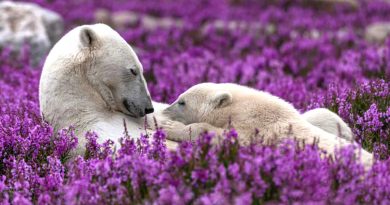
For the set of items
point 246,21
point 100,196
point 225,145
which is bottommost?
point 100,196

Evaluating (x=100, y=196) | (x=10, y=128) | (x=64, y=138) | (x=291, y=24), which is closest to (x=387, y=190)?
(x=100, y=196)

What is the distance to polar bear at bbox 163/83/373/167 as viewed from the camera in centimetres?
513

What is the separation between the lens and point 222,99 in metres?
5.76

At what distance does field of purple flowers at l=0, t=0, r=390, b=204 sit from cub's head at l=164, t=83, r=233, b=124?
0.73m

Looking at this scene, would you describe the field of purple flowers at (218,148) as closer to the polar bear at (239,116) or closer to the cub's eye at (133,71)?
the polar bear at (239,116)

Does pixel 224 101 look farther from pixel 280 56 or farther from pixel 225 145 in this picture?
pixel 280 56

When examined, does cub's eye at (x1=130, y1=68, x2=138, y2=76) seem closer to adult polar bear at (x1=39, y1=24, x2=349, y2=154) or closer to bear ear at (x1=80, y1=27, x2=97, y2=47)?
adult polar bear at (x1=39, y1=24, x2=349, y2=154)

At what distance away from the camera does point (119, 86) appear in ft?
19.1

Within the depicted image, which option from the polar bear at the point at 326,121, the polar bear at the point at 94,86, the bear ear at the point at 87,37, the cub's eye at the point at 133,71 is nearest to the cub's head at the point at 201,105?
the polar bear at the point at 94,86

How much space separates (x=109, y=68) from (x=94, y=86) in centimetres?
19

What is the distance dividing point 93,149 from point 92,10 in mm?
14868

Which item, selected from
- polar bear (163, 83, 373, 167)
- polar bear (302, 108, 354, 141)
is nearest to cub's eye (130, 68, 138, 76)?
polar bear (163, 83, 373, 167)

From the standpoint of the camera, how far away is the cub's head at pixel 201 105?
5.78 m

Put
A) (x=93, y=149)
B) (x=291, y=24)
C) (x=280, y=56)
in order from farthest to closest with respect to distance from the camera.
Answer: (x=291, y=24)
(x=280, y=56)
(x=93, y=149)
